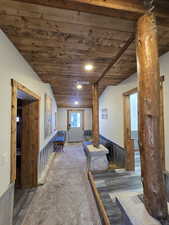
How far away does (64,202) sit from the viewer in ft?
6.86

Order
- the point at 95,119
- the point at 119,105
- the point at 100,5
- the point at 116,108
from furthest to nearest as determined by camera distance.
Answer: the point at 116,108, the point at 119,105, the point at 95,119, the point at 100,5

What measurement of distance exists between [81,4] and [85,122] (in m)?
6.72

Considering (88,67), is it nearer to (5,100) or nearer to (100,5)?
(100,5)

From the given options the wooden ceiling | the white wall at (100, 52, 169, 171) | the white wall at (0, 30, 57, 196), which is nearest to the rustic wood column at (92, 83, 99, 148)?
the white wall at (100, 52, 169, 171)

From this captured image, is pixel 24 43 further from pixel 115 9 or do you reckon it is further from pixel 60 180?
pixel 60 180

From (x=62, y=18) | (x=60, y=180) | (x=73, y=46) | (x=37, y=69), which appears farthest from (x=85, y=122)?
(x=62, y=18)

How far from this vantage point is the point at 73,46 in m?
1.68

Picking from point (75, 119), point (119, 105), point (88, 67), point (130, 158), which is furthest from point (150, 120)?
point (75, 119)

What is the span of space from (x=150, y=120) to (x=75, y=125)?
21.5 ft

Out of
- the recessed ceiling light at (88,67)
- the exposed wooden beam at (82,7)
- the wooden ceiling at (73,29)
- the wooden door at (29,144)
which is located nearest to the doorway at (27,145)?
the wooden door at (29,144)

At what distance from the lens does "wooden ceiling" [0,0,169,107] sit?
1029 mm

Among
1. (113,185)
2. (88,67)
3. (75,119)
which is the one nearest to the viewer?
(88,67)

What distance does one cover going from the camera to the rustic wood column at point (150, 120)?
3.18ft

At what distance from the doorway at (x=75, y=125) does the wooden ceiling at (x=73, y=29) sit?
17.2 feet
